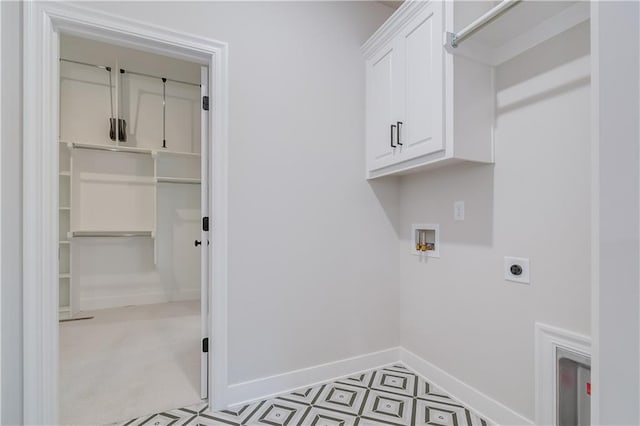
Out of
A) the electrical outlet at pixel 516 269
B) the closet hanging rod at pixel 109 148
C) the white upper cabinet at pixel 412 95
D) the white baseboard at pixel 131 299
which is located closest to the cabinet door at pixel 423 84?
the white upper cabinet at pixel 412 95

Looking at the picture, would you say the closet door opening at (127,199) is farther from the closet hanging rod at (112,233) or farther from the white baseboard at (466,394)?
the white baseboard at (466,394)

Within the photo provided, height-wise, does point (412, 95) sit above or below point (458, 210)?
above

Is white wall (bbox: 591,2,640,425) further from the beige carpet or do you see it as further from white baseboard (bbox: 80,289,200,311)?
white baseboard (bbox: 80,289,200,311)

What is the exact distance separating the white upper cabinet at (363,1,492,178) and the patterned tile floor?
4.53ft

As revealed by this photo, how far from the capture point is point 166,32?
161 centimetres

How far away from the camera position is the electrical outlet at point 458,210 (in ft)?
5.87

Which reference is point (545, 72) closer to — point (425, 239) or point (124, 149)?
point (425, 239)

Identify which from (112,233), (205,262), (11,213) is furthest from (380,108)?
(112,233)

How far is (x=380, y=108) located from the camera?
2031 millimetres

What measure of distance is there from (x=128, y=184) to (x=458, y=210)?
12.4 feet

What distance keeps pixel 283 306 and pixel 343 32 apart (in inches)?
76.0

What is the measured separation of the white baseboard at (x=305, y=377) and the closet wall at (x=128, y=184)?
263 cm

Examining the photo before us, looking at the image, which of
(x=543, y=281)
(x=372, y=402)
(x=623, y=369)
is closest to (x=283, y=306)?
(x=372, y=402)

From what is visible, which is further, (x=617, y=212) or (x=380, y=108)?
(x=380, y=108)
